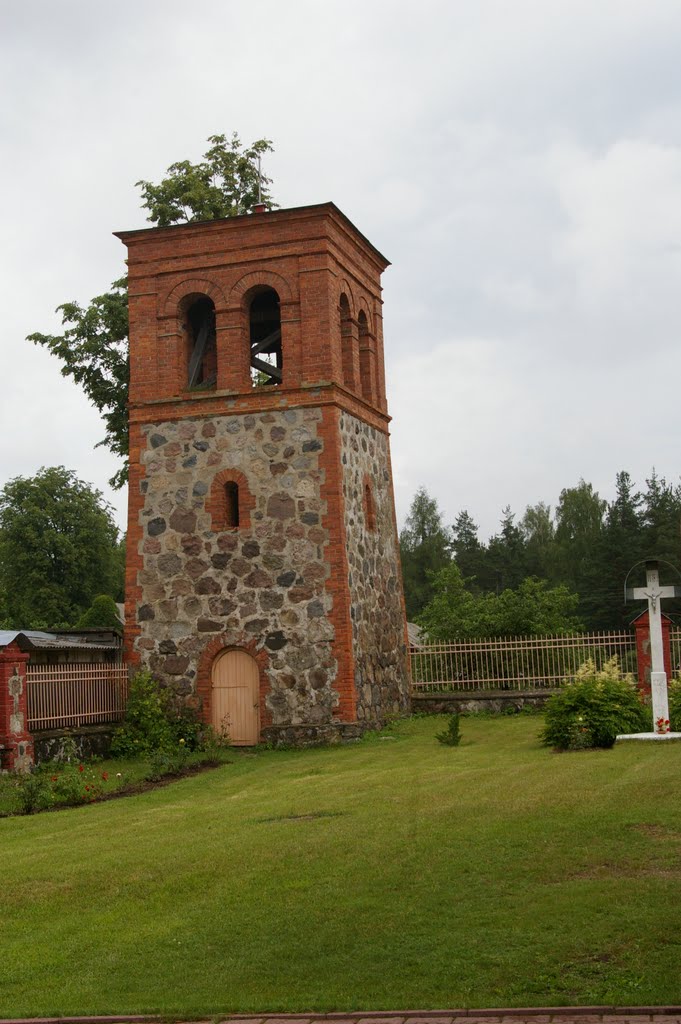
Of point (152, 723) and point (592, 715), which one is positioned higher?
point (592, 715)

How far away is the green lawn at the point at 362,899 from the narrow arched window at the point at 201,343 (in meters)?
11.9

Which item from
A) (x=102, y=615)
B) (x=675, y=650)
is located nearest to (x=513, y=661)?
(x=675, y=650)

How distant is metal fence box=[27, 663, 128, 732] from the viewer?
19.9 metres

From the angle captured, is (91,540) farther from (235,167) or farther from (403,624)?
(403,624)

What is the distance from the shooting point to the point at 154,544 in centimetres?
2355

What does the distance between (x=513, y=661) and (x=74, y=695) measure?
1002 cm

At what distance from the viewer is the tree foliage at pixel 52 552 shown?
5472 centimetres

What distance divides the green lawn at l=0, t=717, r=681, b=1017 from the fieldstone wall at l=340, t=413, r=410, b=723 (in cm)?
843

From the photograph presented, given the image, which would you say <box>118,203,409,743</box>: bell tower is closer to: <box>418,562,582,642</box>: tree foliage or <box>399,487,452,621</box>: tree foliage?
<box>418,562,582,642</box>: tree foliage

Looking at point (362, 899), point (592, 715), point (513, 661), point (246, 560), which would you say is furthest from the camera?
point (513, 661)

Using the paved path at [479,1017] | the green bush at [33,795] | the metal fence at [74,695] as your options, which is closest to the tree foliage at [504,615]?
the metal fence at [74,695]

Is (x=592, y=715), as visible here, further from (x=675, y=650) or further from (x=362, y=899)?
(x=362, y=899)

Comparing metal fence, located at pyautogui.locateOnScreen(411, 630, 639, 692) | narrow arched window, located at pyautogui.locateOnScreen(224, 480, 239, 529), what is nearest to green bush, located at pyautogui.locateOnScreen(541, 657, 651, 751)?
metal fence, located at pyautogui.locateOnScreen(411, 630, 639, 692)

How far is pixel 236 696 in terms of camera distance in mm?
22969
